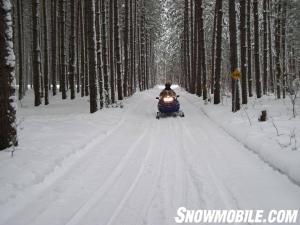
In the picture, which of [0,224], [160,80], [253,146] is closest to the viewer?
[0,224]

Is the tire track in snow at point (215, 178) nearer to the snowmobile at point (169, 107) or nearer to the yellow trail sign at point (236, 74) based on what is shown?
the yellow trail sign at point (236, 74)

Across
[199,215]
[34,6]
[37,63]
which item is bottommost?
[199,215]

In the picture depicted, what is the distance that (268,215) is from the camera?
17.9ft

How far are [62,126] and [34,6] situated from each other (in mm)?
11070

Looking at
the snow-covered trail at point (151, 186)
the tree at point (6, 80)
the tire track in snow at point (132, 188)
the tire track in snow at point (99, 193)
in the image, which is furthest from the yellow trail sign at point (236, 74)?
the tree at point (6, 80)

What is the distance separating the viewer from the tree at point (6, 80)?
8.95m

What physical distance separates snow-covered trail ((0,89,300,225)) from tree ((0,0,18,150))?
1.89m

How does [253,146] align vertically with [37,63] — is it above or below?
below

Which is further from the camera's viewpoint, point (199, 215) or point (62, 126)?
point (62, 126)

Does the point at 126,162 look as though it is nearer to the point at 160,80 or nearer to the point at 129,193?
the point at 129,193

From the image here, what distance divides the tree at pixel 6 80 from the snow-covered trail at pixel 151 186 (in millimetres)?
1888

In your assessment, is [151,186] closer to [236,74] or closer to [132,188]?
[132,188]

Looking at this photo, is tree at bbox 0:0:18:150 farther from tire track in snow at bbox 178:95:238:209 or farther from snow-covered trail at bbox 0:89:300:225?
tire track in snow at bbox 178:95:238:209

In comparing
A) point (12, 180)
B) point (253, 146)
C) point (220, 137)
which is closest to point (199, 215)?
point (12, 180)
